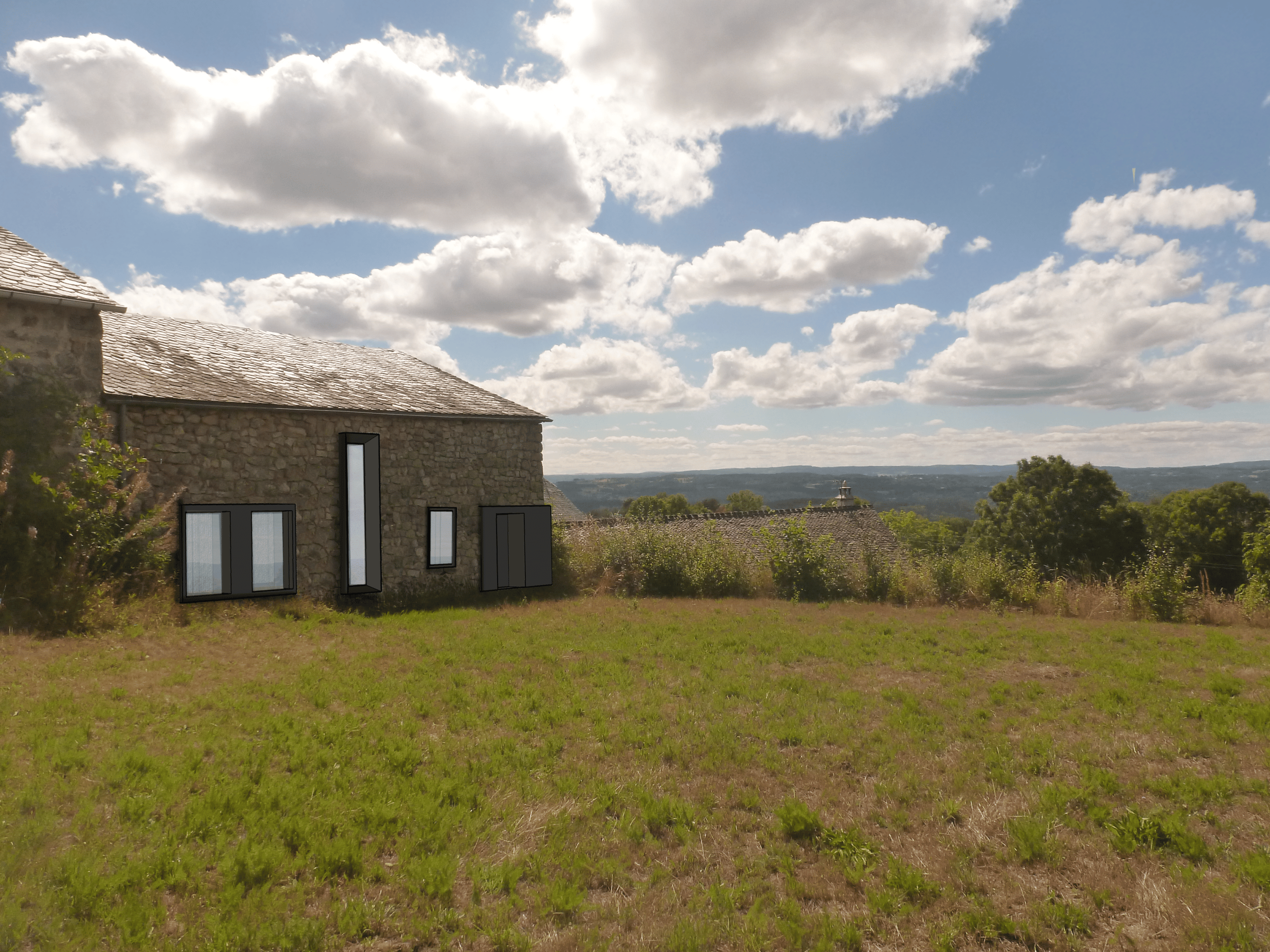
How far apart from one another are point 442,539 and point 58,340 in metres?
7.17

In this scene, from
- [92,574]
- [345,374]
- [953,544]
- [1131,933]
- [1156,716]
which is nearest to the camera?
[1131,933]

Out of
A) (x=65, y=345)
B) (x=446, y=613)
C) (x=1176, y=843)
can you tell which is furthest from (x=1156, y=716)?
(x=65, y=345)

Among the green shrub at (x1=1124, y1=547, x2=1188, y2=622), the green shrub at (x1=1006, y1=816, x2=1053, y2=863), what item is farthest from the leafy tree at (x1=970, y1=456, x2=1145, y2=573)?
the green shrub at (x1=1006, y1=816, x2=1053, y2=863)

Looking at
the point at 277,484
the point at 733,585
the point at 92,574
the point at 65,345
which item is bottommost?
the point at 733,585

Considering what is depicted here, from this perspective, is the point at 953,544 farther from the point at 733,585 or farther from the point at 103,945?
the point at 103,945

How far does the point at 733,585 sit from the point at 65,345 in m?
13.2

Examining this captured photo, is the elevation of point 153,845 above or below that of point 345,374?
below

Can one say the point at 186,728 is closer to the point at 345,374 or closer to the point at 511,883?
the point at 511,883

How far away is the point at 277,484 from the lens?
39.4 ft

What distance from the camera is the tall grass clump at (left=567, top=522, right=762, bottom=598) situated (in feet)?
51.1

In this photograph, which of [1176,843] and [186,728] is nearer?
[1176,843]

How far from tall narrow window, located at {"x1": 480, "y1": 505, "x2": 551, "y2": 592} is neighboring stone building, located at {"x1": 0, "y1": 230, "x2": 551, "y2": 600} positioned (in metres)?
0.03

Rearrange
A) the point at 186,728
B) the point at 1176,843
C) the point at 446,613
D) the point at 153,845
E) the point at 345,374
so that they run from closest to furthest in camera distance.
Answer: the point at 153,845, the point at 1176,843, the point at 186,728, the point at 446,613, the point at 345,374

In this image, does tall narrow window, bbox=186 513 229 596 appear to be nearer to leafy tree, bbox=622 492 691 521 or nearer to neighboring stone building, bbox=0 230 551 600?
neighboring stone building, bbox=0 230 551 600
